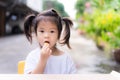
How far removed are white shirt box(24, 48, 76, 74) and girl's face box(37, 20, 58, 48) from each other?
0.05 m

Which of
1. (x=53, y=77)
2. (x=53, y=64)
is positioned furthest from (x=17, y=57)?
(x=53, y=77)

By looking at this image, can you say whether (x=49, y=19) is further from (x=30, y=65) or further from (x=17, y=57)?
(x=17, y=57)

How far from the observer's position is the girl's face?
36.6 inches

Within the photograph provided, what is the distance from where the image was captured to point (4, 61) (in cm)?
423

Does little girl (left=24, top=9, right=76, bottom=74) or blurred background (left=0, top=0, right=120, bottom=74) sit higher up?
little girl (left=24, top=9, right=76, bottom=74)

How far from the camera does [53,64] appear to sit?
38.4 inches

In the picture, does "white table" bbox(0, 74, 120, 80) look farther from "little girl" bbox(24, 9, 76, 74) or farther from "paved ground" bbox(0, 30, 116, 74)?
"paved ground" bbox(0, 30, 116, 74)

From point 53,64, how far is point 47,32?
11 cm

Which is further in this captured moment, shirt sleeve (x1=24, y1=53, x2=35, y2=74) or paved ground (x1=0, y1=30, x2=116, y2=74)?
paved ground (x1=0, y1=30, x2=116, y2=74)

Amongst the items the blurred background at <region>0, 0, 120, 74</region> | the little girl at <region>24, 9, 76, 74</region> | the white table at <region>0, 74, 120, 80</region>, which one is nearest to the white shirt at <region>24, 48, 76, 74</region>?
the little girl at <region>24, 9, 76, 74</region>

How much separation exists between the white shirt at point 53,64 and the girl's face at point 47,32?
51 millimetres

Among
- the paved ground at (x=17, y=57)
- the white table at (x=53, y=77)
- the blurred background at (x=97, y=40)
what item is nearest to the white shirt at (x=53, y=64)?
the white table at (x=53, y=77)

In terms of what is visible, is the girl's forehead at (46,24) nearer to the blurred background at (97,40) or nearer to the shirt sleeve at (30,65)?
the shirt sleeve at (30,65)

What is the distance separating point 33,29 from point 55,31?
9 centimetres
